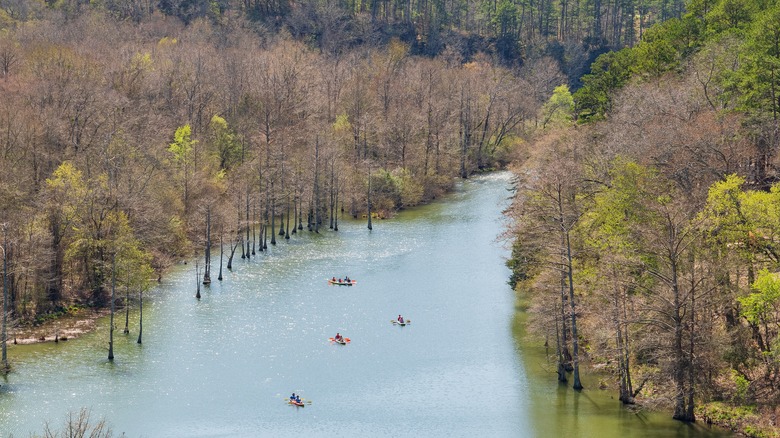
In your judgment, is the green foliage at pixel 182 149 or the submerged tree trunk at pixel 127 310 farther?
the green foliage at pixel 182 149

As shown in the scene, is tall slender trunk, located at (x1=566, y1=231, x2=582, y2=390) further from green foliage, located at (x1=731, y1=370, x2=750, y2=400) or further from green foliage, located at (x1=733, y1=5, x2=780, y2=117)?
green foliage, located at (x1=733, y1=5, x2=780, y2=117)

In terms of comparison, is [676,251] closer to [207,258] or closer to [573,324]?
[573,324]

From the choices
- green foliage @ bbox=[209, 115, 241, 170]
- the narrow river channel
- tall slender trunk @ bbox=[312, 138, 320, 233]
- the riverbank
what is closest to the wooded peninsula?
green foliage @ bbox=[209, 115, 241, 170]

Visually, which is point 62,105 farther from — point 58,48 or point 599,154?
point 599,154

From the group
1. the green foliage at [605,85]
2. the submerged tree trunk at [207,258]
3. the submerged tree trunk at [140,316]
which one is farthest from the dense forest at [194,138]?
the green foliage at [605,85]

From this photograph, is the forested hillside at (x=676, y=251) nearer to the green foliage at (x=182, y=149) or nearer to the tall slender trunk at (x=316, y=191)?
the tall slender trunk at (x=316, y=191)
